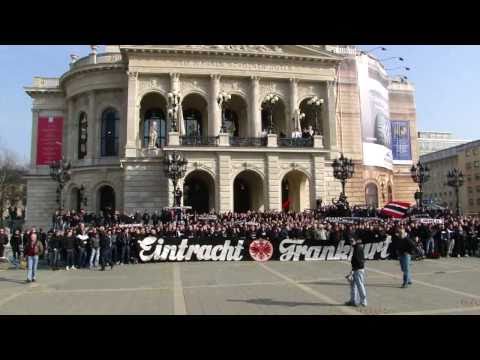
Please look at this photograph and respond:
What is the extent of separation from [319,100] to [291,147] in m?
7.58

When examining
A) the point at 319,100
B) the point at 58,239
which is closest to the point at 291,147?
the point at 319,100

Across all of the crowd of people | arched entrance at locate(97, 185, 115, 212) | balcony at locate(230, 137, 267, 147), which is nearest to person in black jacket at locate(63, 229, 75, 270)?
the crowd of people

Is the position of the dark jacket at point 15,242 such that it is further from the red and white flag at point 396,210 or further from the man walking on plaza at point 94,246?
the red and white flag at point 396,210

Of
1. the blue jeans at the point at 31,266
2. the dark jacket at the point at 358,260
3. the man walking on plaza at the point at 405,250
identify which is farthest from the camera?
the blue jeans at the point at 31,266

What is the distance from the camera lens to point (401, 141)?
50.4m

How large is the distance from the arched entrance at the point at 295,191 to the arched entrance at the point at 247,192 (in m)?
2.96

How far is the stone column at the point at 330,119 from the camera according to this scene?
4188cm

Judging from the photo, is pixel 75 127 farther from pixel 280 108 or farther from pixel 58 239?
pixel 58 239

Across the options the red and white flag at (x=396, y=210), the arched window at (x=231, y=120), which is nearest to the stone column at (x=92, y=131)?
the arched window at (x=231, y=120)

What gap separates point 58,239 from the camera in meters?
19.9

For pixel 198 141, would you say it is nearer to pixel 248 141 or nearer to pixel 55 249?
pixel 248 141

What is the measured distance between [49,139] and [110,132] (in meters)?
8.15

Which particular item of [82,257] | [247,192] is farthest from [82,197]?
[82,257]
